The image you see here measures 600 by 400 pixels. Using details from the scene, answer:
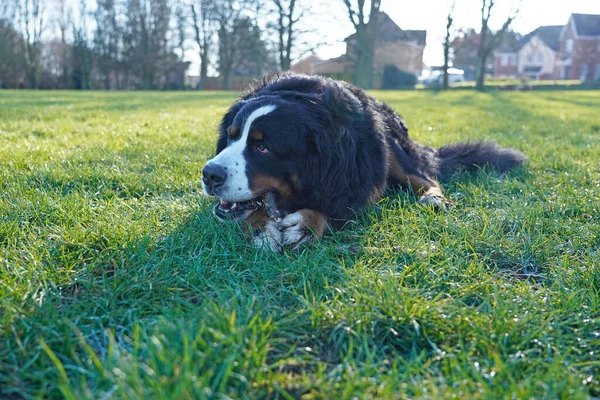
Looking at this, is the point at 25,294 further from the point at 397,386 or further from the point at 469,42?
the point at 469,42

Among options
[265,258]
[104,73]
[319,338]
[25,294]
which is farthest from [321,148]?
[104,73]

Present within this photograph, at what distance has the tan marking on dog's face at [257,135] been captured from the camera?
3110 mm

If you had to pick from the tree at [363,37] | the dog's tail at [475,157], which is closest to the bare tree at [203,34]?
the tree at [363,37]

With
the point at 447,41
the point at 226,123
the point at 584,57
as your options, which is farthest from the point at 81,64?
the point at 584,57

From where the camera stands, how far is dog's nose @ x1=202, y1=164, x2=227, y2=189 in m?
2.92

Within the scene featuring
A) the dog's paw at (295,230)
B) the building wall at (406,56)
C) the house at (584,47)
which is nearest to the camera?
the dog's paw at (295,230)

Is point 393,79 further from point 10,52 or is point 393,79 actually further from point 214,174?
point 214,174

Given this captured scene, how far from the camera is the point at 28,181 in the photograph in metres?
3.80

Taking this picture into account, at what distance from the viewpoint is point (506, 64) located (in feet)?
229

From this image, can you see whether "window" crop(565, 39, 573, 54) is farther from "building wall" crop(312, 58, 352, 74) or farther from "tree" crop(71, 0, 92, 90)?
"tree" crop(71, 0, 92, 90)

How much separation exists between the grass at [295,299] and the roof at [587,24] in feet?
206

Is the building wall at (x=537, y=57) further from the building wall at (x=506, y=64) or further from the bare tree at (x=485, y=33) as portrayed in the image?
the bare tree at (x=485, y=33)

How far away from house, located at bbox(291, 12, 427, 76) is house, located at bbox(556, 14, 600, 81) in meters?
17.2

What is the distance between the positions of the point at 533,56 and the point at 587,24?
11.5 m
